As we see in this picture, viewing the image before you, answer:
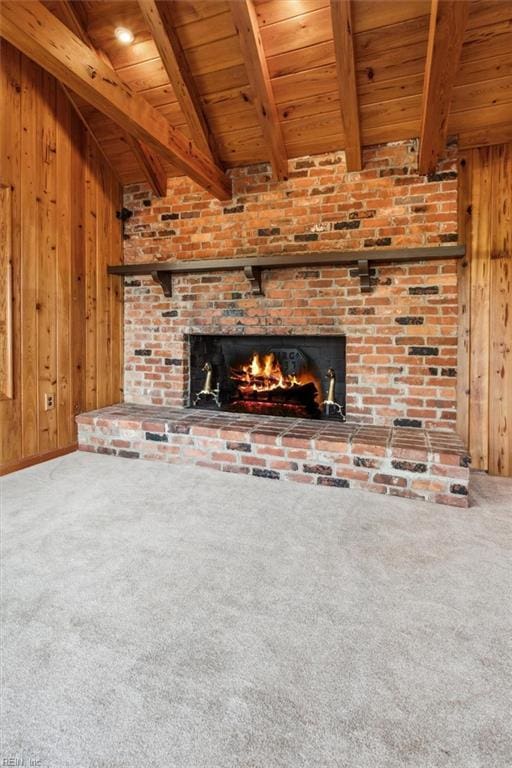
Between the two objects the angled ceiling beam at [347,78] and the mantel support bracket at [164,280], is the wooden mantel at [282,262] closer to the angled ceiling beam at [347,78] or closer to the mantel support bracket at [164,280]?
the mantel support bracket at [164,280]

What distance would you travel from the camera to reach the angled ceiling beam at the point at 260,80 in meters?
2.14

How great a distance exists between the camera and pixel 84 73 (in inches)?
73.8

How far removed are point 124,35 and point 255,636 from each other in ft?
11.5

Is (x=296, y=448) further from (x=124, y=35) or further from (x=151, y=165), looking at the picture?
(x=124, y=35)

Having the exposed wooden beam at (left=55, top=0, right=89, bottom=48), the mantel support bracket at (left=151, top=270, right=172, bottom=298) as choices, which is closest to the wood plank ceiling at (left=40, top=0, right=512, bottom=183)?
the exposed wooden beam at (left=55, top=0, right=89, bottom=48)

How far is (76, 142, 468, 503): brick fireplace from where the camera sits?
2816 mm

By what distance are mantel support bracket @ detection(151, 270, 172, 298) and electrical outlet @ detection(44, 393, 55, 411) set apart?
1293 millimetres

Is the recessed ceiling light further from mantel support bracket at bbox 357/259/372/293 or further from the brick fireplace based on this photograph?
mantel support bracket at bbox 357/259/372/293

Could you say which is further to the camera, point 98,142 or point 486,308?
point 98,142

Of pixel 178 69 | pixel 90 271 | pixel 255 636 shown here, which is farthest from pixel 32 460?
pixel 178 69

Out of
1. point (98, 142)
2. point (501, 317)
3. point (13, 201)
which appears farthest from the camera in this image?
point (98, 142)

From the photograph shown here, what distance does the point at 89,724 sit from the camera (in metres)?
0.94

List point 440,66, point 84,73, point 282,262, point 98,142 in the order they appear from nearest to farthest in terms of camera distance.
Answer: point 84,73 → point 440,66 → point 282,262 → point 98,142

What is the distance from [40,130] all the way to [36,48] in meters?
1.39
